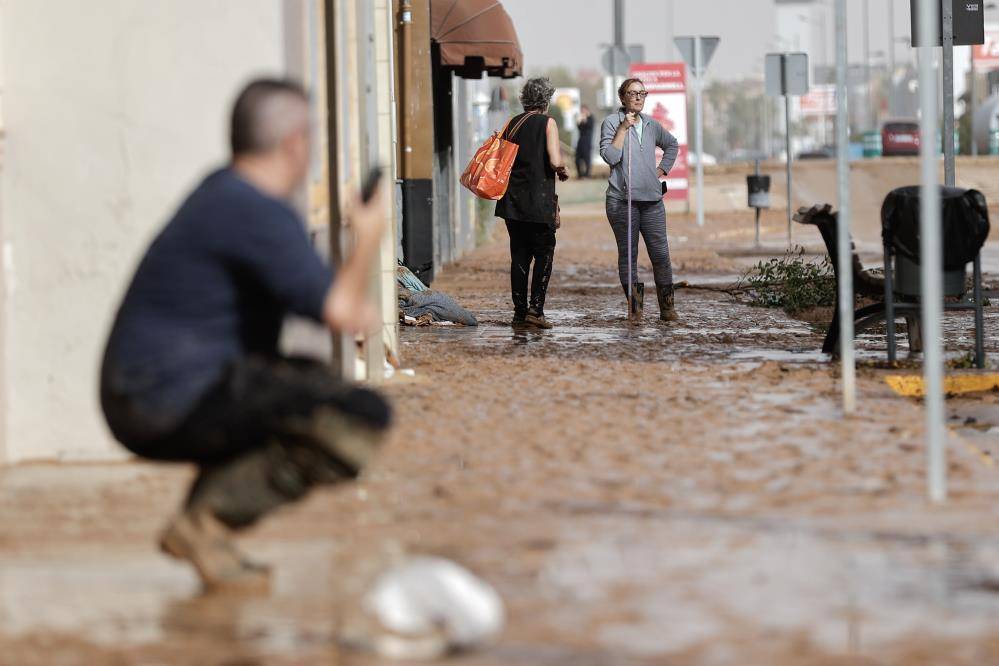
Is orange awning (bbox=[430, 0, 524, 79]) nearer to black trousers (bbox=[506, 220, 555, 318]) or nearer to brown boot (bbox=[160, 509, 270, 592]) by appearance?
black trousers (bbox=[506, 220, 555, 318])

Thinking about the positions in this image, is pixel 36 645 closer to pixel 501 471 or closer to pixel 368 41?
pixel 501 471

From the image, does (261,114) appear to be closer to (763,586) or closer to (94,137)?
(763,586)

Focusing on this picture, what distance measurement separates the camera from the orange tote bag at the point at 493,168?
14.7 m

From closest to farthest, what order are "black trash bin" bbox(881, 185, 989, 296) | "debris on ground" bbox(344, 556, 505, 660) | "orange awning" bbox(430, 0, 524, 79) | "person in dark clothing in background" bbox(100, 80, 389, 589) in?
"debris on ground" bbox(344, 556, 505, 660)
"person in dark clothing in background" bbox(100, 80, 389, 589)
"black trash bin" bbox(881, 185, 989, 296)
"orange awning" bbox(430, 0, 524, 79)

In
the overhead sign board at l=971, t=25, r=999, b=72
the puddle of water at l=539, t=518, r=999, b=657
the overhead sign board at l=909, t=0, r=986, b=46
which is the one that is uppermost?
the overhead sign board at l=971, t=25, r=999, b=72

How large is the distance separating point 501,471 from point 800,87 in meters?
21.9

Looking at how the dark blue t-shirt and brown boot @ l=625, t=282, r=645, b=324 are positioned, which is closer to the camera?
the dark blue t-shirt

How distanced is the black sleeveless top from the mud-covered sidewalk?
3662mm

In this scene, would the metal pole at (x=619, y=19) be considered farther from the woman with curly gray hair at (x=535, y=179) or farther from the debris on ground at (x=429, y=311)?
the woman with curly gray hair at (x=535, y=179)

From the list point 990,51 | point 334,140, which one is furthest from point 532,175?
point 990,51

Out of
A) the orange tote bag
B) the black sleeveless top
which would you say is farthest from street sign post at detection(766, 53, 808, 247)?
the orange tote bag

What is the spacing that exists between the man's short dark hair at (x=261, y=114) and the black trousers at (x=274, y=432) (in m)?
0.61

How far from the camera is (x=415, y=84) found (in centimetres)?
2047

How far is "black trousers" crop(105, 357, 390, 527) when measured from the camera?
5.42 m
